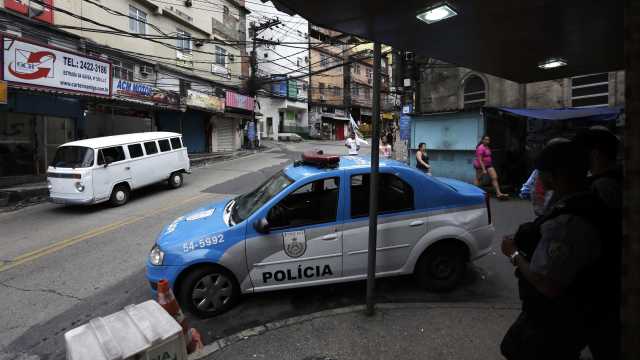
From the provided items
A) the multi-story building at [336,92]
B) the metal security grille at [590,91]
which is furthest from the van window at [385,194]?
the multi-story building at [336,92]

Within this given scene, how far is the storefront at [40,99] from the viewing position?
11.0m

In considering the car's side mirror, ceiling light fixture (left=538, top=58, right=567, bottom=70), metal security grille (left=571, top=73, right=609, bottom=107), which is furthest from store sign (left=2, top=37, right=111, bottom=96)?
metal security grille (left=571, top=73, right=609, bottom=107)

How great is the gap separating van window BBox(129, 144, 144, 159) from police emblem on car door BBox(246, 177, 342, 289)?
8.93m

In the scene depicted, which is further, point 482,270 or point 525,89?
→ point 525,89

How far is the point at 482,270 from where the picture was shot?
16.9ft

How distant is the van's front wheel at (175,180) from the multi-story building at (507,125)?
8.86 metres

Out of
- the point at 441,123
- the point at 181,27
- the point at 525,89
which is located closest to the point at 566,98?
the point at 525,89

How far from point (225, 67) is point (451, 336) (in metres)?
26.9

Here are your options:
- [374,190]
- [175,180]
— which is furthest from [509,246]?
[175,180]

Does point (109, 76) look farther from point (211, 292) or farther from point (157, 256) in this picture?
point (211, 292)

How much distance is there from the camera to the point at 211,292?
13.3 feet

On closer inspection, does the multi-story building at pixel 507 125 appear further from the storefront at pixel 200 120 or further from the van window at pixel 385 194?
the storefront at pixel 200 120

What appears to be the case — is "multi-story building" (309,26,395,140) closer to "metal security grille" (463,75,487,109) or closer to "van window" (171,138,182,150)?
"metal security grille" (463,75,487,109)

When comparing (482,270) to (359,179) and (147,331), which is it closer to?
(359,179)
